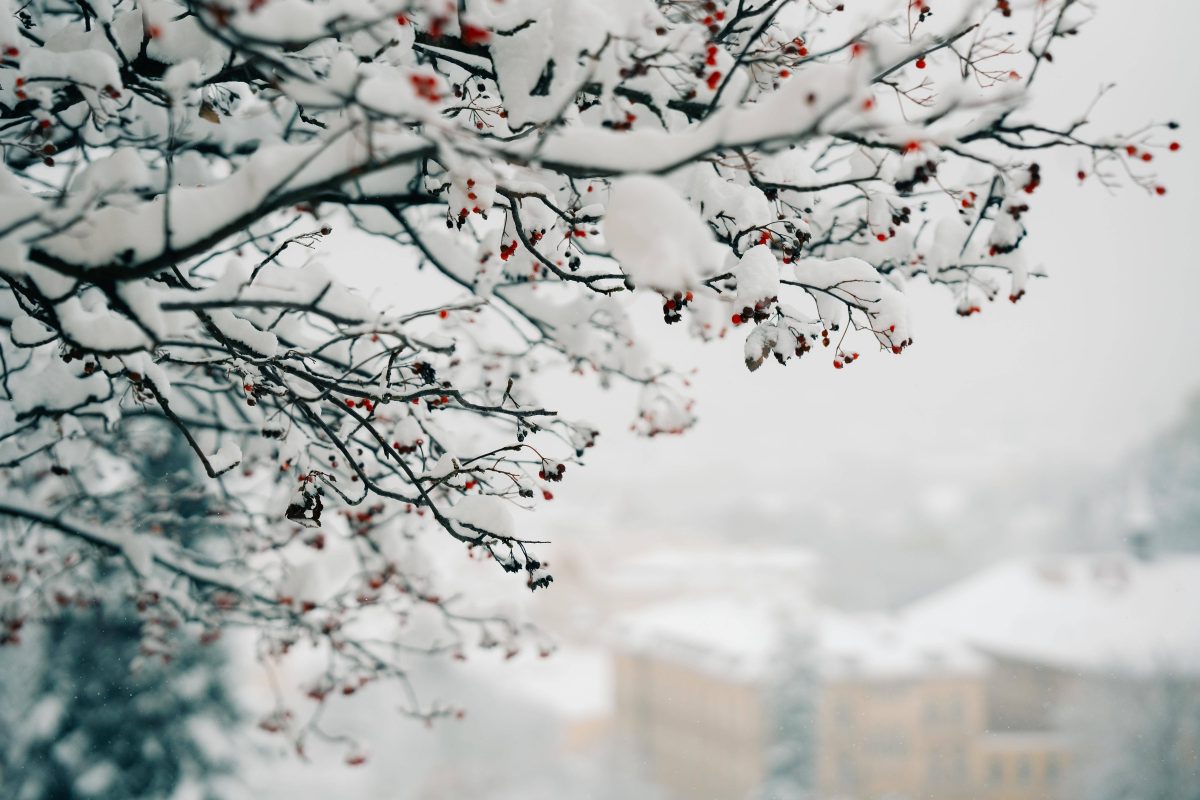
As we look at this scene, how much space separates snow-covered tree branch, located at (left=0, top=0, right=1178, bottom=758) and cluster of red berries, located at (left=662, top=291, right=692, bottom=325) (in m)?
0.02

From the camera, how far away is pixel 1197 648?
661 inches

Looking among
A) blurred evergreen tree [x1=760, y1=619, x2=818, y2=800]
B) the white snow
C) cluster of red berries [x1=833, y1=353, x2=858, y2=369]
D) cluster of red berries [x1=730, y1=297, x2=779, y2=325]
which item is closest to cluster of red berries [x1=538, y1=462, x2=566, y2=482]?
cluster of red berries [x1=730, y1=297, x2=779, y2=325]

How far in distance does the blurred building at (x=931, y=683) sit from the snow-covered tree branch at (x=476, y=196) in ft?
58.8

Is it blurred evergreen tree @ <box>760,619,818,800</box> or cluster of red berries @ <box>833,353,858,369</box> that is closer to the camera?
cluster of red berries @ <box>833,353,858,369</box>

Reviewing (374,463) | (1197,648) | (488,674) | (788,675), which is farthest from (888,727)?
(374,463)

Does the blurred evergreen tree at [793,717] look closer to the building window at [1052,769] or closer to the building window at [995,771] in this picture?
the building window at [995,771]

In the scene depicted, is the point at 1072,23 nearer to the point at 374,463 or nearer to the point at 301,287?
the point at 301,287

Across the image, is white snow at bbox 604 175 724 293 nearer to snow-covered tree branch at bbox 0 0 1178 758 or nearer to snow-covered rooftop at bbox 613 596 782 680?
snow-covered tree branch at bbox 0 0 1178 758

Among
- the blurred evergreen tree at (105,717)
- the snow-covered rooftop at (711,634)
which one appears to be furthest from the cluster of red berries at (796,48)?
the snow-covered rooftop at (711,634)

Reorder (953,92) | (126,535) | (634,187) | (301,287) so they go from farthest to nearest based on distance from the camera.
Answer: (126,535) → (301,287) → (953,92) → (634,187)

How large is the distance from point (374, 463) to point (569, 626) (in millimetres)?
32784

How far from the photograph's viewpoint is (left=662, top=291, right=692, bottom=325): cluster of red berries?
69.7 inches

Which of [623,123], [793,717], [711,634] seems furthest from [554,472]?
[711,634]

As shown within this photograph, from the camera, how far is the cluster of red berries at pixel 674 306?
177cm
